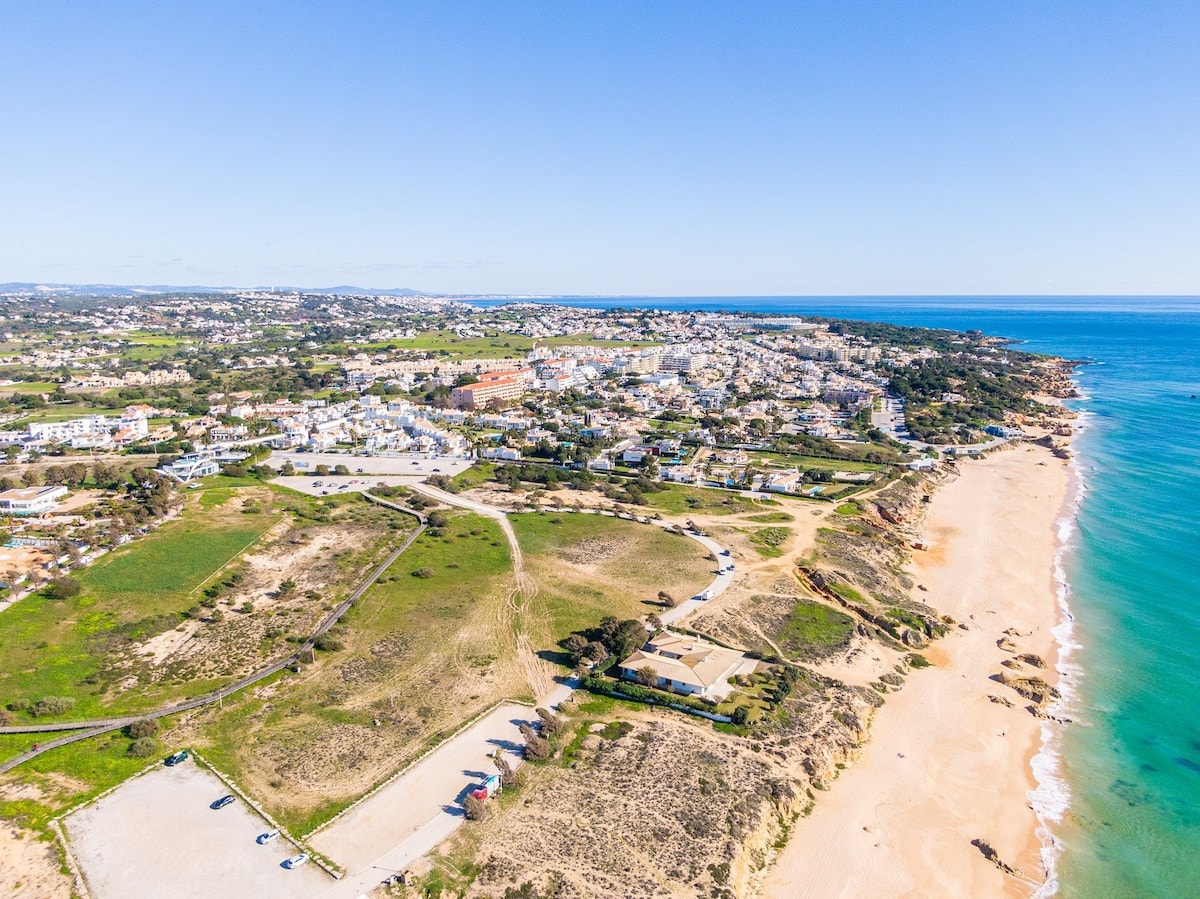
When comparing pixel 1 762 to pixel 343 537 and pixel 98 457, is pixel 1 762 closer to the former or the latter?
pixel 343 537

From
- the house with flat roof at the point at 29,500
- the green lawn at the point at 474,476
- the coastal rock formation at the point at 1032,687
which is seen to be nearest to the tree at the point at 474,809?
the coastal rock formation at the point at 1032,687

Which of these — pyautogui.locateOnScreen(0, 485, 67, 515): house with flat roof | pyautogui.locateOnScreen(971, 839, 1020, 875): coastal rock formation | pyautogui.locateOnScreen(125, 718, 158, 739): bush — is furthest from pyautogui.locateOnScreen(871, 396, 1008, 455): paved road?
pyautogui.locateOnScreen(0, 485, 67, 515): house with flat roof

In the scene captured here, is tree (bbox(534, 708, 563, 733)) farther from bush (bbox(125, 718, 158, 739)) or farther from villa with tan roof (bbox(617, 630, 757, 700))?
bush (bbox(125, 718, 158, 739))

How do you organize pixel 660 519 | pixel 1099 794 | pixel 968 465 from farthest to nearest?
pixel 968 465 → pixel 660 519 → pixel 1099 794

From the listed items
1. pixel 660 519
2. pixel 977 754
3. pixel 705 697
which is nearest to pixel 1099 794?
pixel 977 754

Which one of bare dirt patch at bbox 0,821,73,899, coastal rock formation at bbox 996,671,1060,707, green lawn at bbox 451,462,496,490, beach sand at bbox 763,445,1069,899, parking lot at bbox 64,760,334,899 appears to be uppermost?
bare dirt patch at bbox 0,821,73,899

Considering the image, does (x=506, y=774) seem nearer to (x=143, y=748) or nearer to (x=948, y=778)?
(x=143, y=748)
